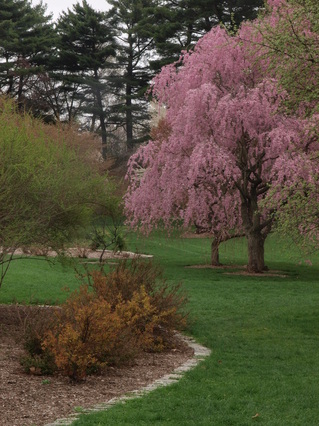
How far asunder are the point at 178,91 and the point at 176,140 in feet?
8.30

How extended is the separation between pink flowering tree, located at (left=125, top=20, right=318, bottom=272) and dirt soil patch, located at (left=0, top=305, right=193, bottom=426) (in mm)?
10531

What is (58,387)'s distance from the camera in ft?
24.3

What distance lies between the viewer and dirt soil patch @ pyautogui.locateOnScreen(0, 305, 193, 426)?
247 inches

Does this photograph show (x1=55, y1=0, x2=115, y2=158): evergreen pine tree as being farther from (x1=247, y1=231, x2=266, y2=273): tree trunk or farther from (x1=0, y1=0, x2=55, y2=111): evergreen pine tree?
(x1=247, y1=231, x2=266, y2=273): tree trunk

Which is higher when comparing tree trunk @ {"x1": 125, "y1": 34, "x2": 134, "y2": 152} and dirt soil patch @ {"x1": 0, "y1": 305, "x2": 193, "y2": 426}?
tree trunk @ {"x1": 125, "y1": 34, "x2": 134, "y2": 152}

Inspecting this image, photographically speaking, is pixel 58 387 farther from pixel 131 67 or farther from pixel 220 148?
pixel 131 67

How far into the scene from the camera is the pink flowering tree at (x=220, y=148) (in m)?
19.9

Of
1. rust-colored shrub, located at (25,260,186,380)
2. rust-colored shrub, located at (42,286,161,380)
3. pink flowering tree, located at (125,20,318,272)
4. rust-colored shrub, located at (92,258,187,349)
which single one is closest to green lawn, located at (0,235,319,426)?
rust-colored shrub, located at (92,258,187,349)

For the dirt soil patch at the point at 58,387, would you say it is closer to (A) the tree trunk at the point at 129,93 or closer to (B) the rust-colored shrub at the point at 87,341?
(B) the rust-colored shrub at the point at 87,341

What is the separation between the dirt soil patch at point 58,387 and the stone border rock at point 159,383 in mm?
102

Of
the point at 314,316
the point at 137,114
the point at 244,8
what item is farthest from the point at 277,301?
the point at 137,114

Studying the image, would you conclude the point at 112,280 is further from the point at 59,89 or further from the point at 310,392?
the point at 59,89

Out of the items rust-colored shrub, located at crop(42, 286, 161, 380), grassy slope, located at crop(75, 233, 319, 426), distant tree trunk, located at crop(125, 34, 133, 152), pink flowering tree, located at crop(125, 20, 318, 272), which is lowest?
grassy slope, located at crop(75, 233, 319, 426)

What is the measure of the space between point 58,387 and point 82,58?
4049cm
